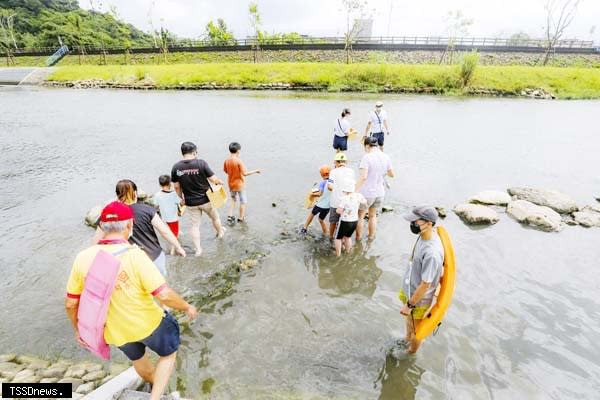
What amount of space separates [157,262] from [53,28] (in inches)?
3618

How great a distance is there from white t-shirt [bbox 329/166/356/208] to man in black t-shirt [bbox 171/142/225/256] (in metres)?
2.33

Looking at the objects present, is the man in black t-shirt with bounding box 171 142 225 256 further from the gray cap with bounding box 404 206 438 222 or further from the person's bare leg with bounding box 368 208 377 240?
the gray cap with bounding box 404 206 438 222

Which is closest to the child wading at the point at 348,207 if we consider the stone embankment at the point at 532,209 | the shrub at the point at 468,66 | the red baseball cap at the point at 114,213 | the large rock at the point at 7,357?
the stone embankment at the point at 532,209

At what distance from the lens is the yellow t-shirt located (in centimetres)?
271

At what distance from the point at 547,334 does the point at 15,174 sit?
1585 centimetres

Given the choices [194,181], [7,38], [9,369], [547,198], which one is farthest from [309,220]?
[7,38]

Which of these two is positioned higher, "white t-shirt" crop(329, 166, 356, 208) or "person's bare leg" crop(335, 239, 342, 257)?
"white t-shirt" crop(329, 166, 356, 208)

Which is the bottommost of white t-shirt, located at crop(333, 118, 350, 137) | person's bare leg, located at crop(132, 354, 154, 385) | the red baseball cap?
person's bare leg, located at crop(132, 354, 154, 385)

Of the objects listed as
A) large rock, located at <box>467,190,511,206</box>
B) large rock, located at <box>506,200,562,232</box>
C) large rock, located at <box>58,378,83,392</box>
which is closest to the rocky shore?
large rock, located at <box>467,190,511,206</box>

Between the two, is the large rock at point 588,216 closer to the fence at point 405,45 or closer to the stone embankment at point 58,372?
the stone embankment at point 58,372

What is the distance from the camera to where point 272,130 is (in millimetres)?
18219

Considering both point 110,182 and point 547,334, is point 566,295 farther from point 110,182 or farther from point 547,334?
point 110,182

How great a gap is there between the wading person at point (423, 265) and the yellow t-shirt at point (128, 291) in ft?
9.21

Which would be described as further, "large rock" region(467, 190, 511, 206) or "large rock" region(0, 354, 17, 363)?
"large rock" region(467, 190, 511, 206)
